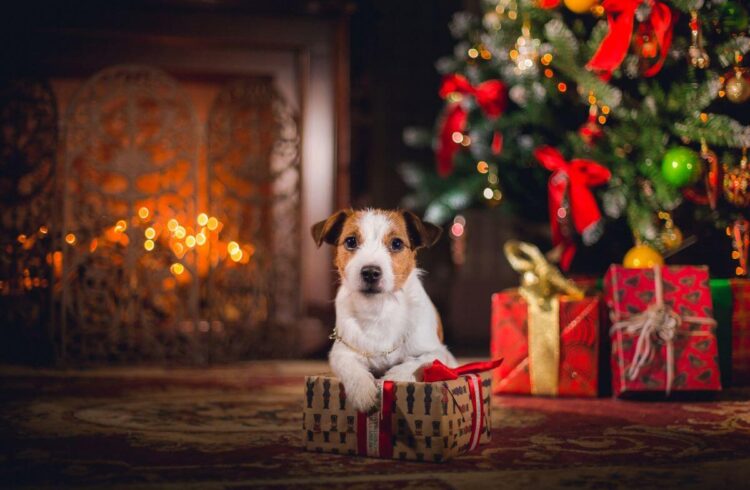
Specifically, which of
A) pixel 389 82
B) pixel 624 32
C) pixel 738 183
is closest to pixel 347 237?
pixel 624 32

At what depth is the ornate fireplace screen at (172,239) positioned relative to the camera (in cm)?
438

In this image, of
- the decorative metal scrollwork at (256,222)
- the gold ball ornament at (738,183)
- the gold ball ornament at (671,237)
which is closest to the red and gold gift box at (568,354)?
the gold ball ornament at (671,237)

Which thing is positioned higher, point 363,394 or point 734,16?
point 734,16

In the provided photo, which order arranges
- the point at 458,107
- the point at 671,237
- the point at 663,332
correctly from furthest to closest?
1. the point at 458,107
2. the point at 671,237
3. the point at 663,332

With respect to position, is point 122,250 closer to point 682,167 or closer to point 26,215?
point 26,215

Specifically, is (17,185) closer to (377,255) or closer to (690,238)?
(377,255)

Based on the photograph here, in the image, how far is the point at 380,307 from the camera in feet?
7.20

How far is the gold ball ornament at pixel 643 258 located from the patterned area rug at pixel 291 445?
1.91 feet

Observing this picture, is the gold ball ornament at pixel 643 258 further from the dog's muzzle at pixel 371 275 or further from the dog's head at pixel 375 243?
the dog's muzzle at pixel 371 275

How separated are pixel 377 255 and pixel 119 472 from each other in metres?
0.81

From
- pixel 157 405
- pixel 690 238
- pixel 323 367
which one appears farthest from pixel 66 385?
pixel 690 238

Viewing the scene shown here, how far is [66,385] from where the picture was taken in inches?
142

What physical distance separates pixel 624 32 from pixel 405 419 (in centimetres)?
190

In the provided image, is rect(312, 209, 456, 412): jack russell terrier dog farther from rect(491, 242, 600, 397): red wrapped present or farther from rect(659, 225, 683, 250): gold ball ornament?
rect(659, 225, 683, 250): gold ball ornament
